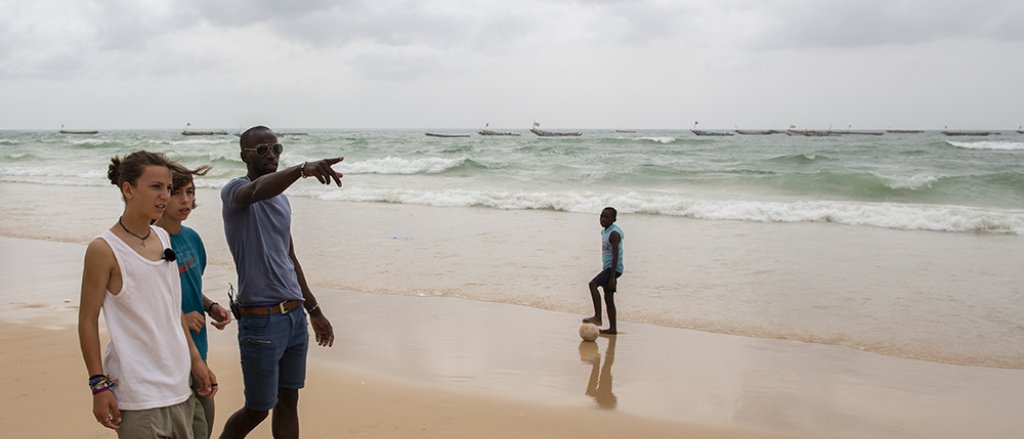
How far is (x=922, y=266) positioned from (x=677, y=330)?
528 centimetres

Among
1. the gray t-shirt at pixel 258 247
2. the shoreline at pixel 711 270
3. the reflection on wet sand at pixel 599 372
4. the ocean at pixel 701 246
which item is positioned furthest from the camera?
the ocean at pixel 701 246

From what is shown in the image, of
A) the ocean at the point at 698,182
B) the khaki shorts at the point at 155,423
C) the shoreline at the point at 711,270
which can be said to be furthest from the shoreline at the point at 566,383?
the ocean at the point at 698,182

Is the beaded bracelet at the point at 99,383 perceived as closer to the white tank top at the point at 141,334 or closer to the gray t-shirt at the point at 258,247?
the white tank top at the point at 141,334

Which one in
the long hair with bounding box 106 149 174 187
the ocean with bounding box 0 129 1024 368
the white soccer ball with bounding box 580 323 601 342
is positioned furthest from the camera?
the ocean with bounding box 0 129 1024 368

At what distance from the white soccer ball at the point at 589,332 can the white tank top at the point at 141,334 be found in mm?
4061

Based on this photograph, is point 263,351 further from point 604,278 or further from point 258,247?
point 604,278

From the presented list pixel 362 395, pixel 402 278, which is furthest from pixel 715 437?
pixel 402 278

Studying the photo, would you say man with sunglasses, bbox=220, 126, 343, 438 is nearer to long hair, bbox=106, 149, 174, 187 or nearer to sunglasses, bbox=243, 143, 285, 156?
sunglasses, bbox=243, 143, 285, 156

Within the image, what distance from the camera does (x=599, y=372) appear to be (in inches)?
216

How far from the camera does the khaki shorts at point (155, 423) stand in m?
2.45

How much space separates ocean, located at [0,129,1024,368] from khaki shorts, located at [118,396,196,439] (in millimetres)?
1162

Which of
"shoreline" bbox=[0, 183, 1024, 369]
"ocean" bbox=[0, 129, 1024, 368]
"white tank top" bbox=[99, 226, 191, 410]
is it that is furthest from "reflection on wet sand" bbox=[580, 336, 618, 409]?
"white tank top" bbox=[99, 226, 191, 410]

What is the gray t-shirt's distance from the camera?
10.3 ft

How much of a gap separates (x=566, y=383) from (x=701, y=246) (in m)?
6.89
